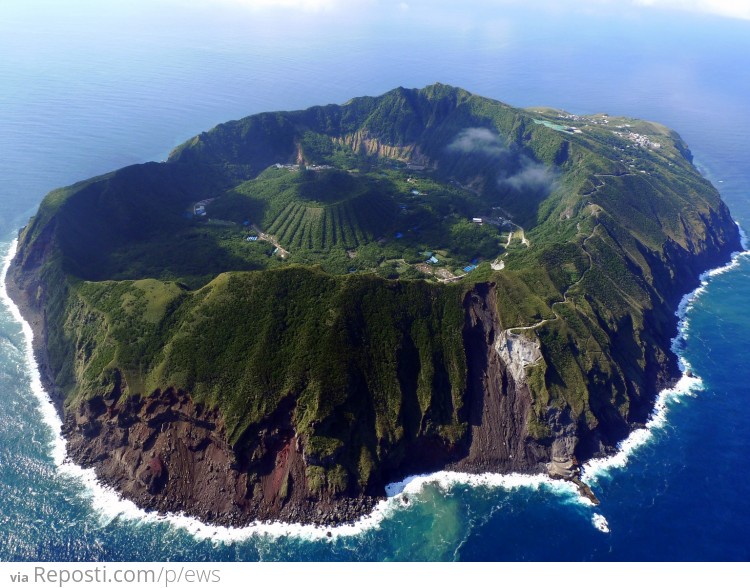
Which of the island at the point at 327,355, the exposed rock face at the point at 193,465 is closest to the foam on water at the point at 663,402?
the island at the point at 327,355

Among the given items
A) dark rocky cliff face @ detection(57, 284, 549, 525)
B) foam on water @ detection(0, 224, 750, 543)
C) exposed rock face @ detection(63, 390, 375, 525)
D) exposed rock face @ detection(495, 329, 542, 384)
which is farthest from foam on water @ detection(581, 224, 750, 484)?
exposed rock face @ detection(63, 390, 375, 525)

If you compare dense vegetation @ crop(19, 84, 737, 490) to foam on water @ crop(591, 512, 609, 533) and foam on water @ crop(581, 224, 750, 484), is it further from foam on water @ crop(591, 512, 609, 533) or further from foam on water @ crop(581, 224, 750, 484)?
foam on water @ crop(591, 512, 609, 533)

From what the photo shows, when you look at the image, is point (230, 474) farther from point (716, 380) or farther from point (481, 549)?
point (716, 380)

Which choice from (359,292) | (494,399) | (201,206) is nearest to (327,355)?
(359,292)

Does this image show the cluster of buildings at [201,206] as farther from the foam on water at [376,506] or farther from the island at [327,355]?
the foam on water at [376,506]

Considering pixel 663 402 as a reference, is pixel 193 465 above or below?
below

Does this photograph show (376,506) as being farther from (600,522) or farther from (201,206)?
(201,206)

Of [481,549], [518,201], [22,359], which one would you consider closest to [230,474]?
[481,549]

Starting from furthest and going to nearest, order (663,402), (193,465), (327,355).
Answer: (663,402)
(327,355)
(193,465)
